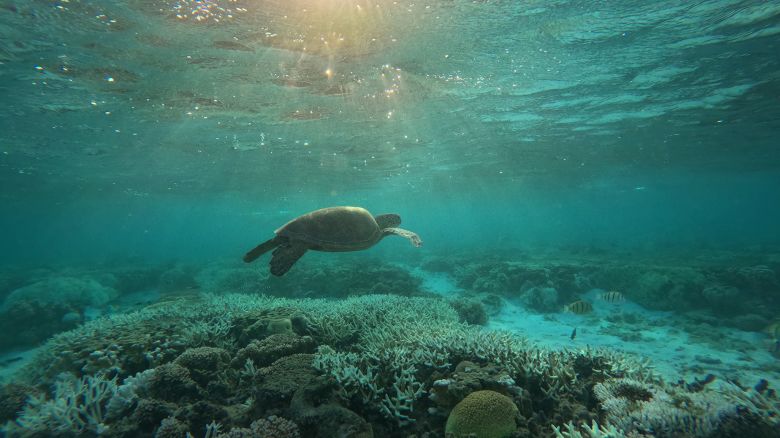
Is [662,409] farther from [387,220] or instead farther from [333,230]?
[387,220]

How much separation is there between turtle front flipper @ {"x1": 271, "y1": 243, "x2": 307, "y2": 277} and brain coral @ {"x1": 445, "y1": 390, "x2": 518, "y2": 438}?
4065 mm

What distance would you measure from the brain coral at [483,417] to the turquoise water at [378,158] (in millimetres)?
42

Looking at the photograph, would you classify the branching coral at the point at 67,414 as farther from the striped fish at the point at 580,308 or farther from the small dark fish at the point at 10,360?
the small dark fish at the point at 10,360

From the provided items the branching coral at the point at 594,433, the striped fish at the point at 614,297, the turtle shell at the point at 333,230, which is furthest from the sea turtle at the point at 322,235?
the striped fish at the point at 614,297

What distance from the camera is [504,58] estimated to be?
11.4m

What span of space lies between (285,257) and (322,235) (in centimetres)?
87

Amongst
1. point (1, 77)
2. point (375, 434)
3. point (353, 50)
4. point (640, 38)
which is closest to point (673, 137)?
point (640, 38)

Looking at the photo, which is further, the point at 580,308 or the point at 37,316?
the point at 37,316

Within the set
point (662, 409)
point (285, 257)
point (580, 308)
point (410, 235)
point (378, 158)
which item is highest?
point (378, 158)

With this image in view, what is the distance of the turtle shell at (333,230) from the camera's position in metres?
6.62

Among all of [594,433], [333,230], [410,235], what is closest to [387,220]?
[410,235]

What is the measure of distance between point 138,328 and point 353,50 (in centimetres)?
968

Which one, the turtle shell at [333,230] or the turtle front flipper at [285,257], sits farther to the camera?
the turtle shell at [333,230]

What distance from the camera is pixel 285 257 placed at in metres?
6.47
